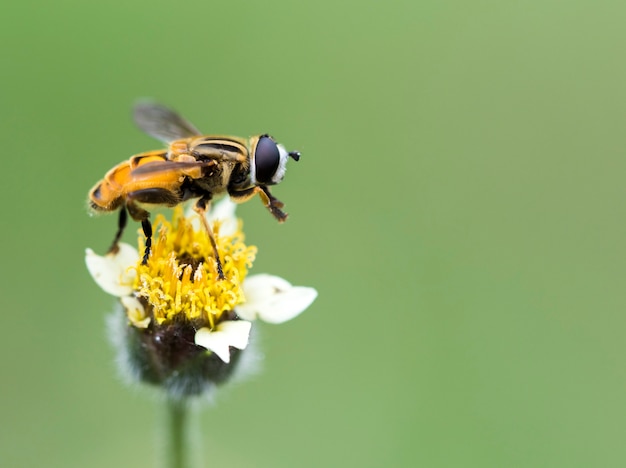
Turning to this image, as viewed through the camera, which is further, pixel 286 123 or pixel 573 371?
pixel 286 123

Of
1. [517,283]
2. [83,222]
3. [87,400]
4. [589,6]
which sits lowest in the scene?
[87,400]

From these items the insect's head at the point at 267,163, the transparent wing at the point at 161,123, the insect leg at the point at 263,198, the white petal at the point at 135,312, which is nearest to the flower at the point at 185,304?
the white petal at the point at 135,312

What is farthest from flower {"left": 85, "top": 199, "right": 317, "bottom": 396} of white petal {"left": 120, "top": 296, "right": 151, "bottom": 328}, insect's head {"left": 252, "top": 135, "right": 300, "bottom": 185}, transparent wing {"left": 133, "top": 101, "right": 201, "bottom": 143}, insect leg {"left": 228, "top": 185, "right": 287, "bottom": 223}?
transparent wing {"left": 133, "top": 101, "right": 201, "bottom": 143}

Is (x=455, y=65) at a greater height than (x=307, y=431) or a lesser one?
greater

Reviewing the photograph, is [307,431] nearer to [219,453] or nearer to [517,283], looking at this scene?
[219,453]

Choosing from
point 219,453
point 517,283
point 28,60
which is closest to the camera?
Result: point 219,453

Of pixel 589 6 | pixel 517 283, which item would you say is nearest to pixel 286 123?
pixel 517 283

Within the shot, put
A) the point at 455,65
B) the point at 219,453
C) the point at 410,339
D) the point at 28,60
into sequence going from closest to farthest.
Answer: the point at 219,453 → the point at 410,339 → the point at 28,60 → the point at 455,65

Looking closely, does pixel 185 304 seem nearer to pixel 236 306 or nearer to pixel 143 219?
pixel 236 306
